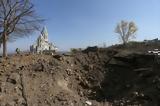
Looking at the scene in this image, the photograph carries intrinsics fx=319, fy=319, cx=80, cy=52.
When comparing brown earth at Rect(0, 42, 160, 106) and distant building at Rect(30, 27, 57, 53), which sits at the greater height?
distant building at Rect(30, 27, 57, 53)

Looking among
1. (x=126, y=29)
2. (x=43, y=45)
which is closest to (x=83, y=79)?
(x=43, y=45)

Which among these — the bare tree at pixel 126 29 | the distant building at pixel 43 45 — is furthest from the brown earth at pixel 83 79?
the bare tree at pixel 126 29

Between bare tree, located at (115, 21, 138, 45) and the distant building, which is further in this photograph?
bare tree, located at (115, 21, 138, 45)

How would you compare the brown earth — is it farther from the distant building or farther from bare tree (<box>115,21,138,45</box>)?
bare tree (<box>115,21,138,45</box>)

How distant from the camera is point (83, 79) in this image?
578 inches

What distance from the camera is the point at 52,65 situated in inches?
583

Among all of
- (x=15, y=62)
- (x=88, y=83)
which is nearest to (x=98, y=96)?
(x=88, y=83)

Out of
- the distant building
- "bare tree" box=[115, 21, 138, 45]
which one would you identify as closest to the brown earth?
the distant building

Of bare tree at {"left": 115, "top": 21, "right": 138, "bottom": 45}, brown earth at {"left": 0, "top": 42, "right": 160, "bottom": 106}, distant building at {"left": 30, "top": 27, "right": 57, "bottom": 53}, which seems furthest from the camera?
bare tree at {"left": 115, "top": 21, "right": 138, "bottom": 45}

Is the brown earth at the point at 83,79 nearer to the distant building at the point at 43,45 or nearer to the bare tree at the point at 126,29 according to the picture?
the distant building at the point at 43,45

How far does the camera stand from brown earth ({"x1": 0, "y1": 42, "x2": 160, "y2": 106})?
12773 millimetres

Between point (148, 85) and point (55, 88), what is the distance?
155 inches

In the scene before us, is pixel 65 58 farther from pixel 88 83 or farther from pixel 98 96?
pixel 98 96

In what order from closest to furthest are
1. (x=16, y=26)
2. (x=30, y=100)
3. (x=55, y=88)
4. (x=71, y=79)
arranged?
(x=30, y=100), (x=55, y=88), (x=71, y=79), (x=16, y=26)
